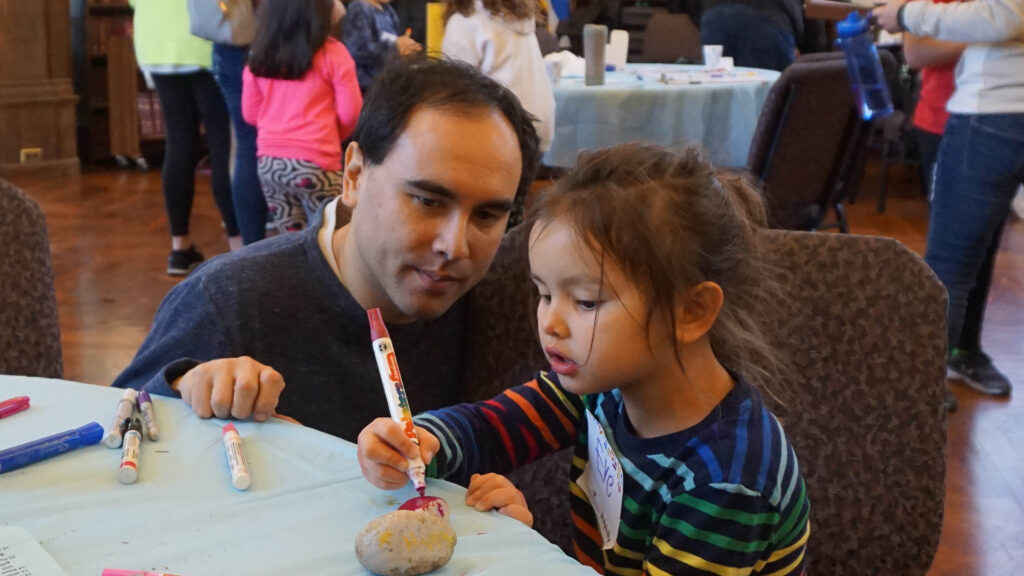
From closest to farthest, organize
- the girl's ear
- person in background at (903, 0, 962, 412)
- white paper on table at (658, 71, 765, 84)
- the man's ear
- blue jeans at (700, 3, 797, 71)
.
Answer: the girl's ear, the man's ear, person in background at (903, 0, 962, 412), white paper on table at (658, 71, 765, 84), blue jeans at (700, 3, 797, 71)

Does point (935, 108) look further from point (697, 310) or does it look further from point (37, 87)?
point (37, 87)

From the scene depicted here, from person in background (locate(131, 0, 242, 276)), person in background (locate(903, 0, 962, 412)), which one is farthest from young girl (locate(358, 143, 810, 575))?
person in background (locate(131, 0, 242, 276))

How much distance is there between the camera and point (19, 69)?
6012 millimetres

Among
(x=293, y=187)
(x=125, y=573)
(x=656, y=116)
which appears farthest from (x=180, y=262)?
(x=125, y=573)

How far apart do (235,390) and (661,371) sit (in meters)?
0.42

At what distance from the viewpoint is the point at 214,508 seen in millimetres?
828

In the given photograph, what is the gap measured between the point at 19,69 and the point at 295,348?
5505 millimetres

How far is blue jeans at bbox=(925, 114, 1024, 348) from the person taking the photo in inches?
102

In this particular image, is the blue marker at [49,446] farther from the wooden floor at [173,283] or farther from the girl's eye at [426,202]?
the wooden floor at [173,283]

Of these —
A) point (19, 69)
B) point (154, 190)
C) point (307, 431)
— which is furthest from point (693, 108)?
point (19, 69)

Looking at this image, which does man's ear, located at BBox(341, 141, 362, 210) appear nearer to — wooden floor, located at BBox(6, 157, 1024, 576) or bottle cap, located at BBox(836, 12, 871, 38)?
wooden floor, located at BBox(6, 157, 1024, 576)

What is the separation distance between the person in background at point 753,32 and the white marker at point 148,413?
4.15 metres

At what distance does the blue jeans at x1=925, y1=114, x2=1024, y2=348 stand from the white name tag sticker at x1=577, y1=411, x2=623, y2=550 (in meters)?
1.88

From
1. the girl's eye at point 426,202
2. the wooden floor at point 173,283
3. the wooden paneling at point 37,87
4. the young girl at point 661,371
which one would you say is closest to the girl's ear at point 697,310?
the young girl at point 661,371
